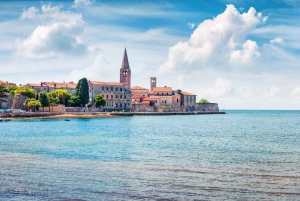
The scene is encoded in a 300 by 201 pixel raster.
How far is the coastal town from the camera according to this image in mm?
105762

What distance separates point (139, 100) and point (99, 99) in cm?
2792

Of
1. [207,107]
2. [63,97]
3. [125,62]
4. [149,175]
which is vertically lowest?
[149,175]

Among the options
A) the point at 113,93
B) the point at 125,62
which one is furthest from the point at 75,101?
the point at 125,62

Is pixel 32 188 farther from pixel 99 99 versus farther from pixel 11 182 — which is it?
pixel 99 99

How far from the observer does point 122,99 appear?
131m

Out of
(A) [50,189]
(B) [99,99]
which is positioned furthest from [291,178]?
(B) [99,99]

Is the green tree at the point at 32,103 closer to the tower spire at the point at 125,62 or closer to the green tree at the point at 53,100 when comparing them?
the green tree at the point at 53,100

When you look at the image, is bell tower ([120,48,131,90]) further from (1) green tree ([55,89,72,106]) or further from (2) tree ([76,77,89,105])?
(2) tree ([76,77,89,105])

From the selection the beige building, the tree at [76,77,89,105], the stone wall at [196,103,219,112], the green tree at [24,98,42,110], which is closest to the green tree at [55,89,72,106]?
the tree at [76,77,89,105]

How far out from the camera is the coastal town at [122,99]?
105762 millimetres

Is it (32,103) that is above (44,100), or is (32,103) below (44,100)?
below

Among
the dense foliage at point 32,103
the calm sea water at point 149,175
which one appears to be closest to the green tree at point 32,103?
the dense foliage at point 32,103

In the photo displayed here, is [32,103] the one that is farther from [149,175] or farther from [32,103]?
[149,175]

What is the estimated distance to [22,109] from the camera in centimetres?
10238
